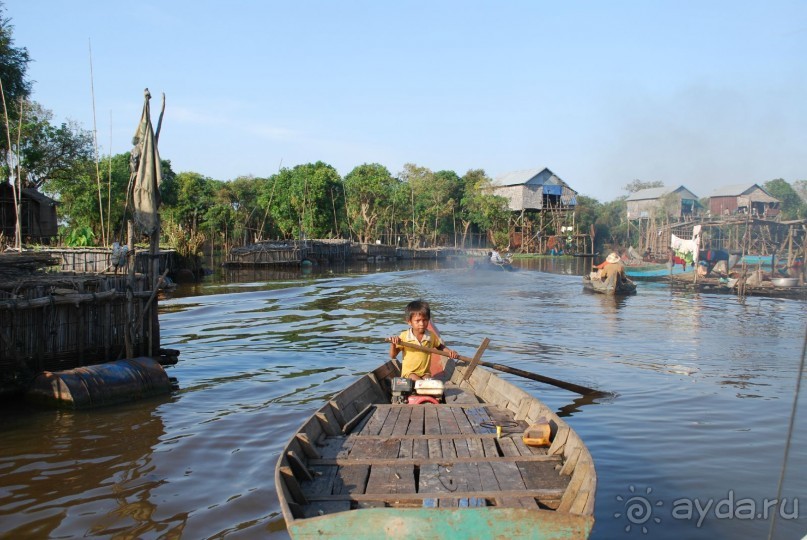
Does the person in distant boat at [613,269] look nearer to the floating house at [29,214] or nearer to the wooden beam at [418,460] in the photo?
the wooden beam at [418,460]

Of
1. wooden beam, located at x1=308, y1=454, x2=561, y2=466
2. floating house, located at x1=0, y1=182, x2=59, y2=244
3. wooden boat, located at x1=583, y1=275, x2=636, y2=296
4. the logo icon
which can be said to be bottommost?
the logo icon

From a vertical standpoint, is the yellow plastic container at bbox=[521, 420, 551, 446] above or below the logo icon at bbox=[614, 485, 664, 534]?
above

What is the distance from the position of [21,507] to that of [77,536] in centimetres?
86

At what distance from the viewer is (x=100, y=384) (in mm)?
8000

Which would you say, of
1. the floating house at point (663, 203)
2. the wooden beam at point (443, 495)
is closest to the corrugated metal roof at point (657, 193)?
the floating house at point (663, 203)

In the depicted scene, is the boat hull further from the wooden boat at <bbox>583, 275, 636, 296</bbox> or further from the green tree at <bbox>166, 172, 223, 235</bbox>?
the green tree at <bbox>166, 172, 223, 235</bbox>

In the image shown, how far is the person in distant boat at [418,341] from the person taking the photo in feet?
23.6

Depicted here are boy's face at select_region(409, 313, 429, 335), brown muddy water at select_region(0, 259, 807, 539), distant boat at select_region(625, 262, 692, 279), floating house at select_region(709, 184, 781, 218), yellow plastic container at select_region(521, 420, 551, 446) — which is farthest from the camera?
floating house at select_region(709, 184, 781, 218)

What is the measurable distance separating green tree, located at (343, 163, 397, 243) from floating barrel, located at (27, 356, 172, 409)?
41623 mm

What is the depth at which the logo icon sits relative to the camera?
5.11 metres

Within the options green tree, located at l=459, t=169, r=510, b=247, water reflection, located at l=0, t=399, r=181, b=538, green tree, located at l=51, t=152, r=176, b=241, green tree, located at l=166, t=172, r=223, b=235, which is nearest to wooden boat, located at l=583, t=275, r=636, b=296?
water reflection, located at l=0, t=399, r=181, b=538

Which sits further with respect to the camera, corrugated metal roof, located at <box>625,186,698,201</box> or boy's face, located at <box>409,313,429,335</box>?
corrugated metal roof, located at <box>625,186,698,201</box>

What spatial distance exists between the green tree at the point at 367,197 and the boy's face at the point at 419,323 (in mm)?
43150

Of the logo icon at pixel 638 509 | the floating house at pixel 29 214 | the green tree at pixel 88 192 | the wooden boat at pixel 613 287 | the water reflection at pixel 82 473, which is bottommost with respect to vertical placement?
the logo icon at pixel 638 509
